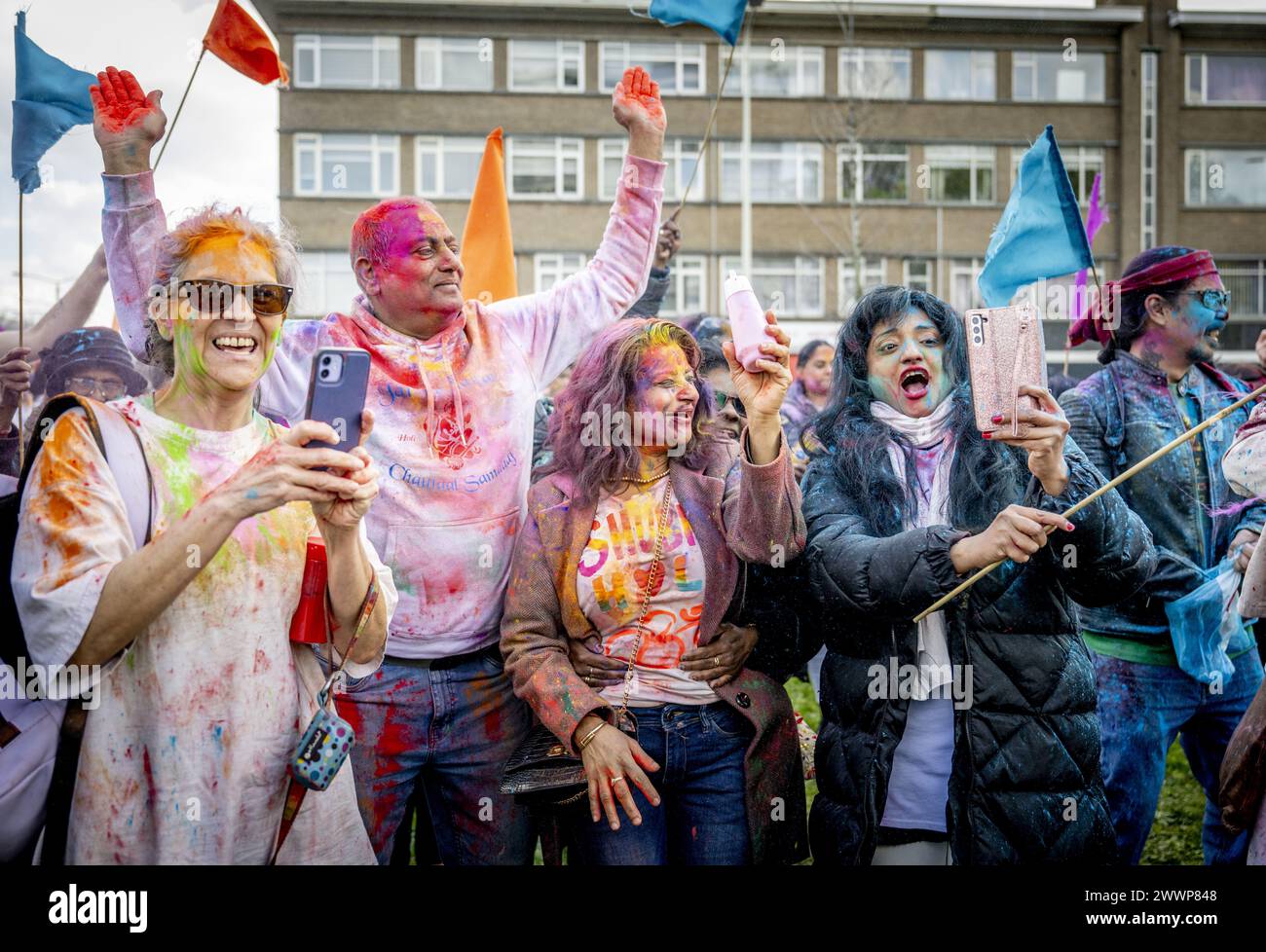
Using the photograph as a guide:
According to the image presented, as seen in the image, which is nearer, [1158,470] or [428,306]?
[428,306]

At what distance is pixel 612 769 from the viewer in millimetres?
2658

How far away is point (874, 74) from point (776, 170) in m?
1.84

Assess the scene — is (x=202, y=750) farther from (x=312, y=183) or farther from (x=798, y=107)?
(x=798, y=107)

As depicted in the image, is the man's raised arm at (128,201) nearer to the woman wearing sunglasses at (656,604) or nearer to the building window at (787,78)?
the woman wearing sunglasses at (656,604)

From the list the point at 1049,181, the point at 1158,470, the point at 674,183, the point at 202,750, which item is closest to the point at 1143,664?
the point at 1158,470

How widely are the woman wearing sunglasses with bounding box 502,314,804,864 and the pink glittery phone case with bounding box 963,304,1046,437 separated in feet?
1.43

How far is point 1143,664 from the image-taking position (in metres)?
3.62

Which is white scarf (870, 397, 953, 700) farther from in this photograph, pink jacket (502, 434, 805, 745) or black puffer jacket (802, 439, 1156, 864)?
pink jacket (502, 434, 805, 745)

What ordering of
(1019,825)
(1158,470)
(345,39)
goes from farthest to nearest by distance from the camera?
(345,39) < (1158,470) < (1019,825)

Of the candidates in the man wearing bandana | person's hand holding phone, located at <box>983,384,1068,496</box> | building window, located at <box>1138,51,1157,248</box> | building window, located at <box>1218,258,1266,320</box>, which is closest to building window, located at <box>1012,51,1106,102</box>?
building window, located at <box>1138,51,1157,248</box>

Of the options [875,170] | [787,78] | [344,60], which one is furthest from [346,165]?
[787,78]

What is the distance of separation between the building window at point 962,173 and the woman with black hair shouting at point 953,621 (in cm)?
728

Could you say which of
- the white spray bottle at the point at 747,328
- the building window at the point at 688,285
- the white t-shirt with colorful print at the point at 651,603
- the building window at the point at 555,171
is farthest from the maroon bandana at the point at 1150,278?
the building window at the point at 688,285
